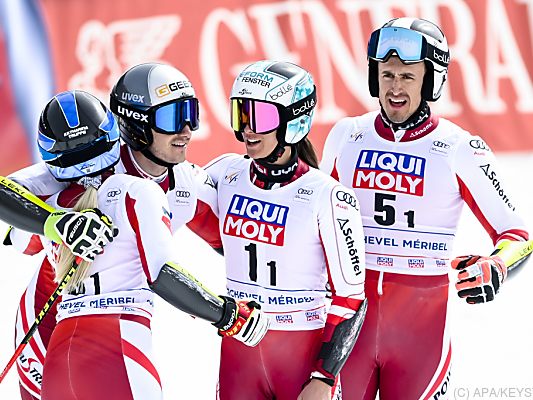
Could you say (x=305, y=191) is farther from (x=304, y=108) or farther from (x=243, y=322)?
(x=243, y=322)

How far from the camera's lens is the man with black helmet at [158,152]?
5.58 m

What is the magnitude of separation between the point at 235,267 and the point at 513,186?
7.16 meters

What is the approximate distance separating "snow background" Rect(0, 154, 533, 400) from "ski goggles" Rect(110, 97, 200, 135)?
6.85 ft

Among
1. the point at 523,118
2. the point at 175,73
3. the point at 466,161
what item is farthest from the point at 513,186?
the point at 175,73

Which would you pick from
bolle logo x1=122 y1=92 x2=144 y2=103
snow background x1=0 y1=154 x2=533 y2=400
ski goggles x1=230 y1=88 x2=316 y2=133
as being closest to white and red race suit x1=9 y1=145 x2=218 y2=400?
bolle logo x1=122 y1=92 x2=144 y2=103

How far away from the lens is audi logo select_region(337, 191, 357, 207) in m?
5.43

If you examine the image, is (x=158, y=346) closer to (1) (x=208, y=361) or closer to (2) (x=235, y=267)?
(1) (x=208, y=361)

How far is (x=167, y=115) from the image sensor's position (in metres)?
5.60

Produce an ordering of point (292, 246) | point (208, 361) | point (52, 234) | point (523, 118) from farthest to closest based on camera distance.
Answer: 1. point (523, 118)
2. point (208, 361)
3. point (292, 246)
4. point (52, 234)

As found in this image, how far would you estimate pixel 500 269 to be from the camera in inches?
219

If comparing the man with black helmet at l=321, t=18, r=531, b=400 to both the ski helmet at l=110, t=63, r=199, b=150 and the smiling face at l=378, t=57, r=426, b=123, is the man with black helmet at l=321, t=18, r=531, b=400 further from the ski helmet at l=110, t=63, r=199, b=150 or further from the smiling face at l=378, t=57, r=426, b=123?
the ski helmet at l=110, t=63, r=199, b=150

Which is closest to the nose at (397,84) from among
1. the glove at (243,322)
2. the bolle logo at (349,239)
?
the bolle logo at (349,239)
